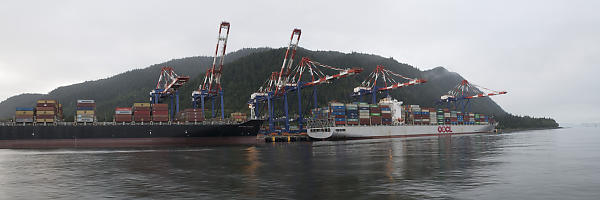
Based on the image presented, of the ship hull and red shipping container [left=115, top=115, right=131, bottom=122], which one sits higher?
red shipping container [left=115, top=115, right=131, bottom=122]

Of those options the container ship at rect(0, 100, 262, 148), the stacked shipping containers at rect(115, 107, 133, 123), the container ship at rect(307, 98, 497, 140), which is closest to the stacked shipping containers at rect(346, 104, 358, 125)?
the container ship at rect(307, 98, 497, 140)

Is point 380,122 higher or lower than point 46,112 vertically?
lower

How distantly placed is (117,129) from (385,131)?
8156 cm

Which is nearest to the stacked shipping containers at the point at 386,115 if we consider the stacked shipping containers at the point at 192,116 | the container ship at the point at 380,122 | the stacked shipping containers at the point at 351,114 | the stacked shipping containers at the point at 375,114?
the container ship at the point at 380,122

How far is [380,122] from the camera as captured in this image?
13275cm

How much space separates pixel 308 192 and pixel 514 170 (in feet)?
53.5

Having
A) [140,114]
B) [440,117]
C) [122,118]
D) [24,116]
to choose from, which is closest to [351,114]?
[440,117]

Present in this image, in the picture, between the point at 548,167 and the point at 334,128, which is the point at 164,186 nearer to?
the point at 548,167

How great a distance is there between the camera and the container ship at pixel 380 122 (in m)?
120

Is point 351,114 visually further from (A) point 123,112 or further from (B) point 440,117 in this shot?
(A) point 123,112

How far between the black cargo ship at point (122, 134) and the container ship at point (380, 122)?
113ft

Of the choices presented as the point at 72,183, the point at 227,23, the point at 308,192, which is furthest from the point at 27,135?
the point at 308,192

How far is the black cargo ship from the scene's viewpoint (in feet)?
257

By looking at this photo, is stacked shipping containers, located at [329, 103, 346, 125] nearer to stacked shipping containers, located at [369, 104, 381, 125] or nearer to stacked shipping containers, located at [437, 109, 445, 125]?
stacked shipping containers, located at [369, 104, 381, 125]
